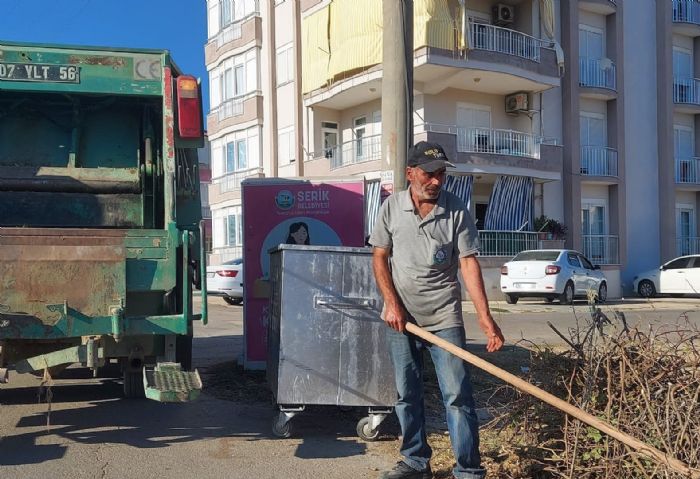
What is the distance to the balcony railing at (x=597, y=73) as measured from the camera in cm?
2609

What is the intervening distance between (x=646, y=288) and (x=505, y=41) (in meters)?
9.52

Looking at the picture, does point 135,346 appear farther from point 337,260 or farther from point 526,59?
point 526,59

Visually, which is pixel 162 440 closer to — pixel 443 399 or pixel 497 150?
pixel 443 399

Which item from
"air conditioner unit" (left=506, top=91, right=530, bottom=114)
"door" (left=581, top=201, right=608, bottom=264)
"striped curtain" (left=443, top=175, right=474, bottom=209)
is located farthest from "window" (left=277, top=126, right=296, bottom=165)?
"door" (left=581, top=201, right=608, bottom=264)

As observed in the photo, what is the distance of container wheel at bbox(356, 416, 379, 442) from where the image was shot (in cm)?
527

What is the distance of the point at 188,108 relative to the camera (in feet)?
18.2

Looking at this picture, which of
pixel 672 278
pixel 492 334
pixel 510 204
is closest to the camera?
pixel 492 334

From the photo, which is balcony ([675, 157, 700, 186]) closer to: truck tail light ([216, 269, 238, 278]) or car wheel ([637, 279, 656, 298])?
car wheel ([637, 279, 656, 298])

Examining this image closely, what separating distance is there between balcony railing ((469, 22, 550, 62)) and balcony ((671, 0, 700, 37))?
855 cm

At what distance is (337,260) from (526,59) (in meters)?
19.3

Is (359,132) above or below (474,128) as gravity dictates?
above

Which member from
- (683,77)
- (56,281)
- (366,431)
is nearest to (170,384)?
(56,281)

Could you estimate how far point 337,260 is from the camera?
523cm

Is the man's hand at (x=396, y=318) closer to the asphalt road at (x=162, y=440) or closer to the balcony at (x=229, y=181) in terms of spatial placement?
the asphalt road at (x=162, y=440)
